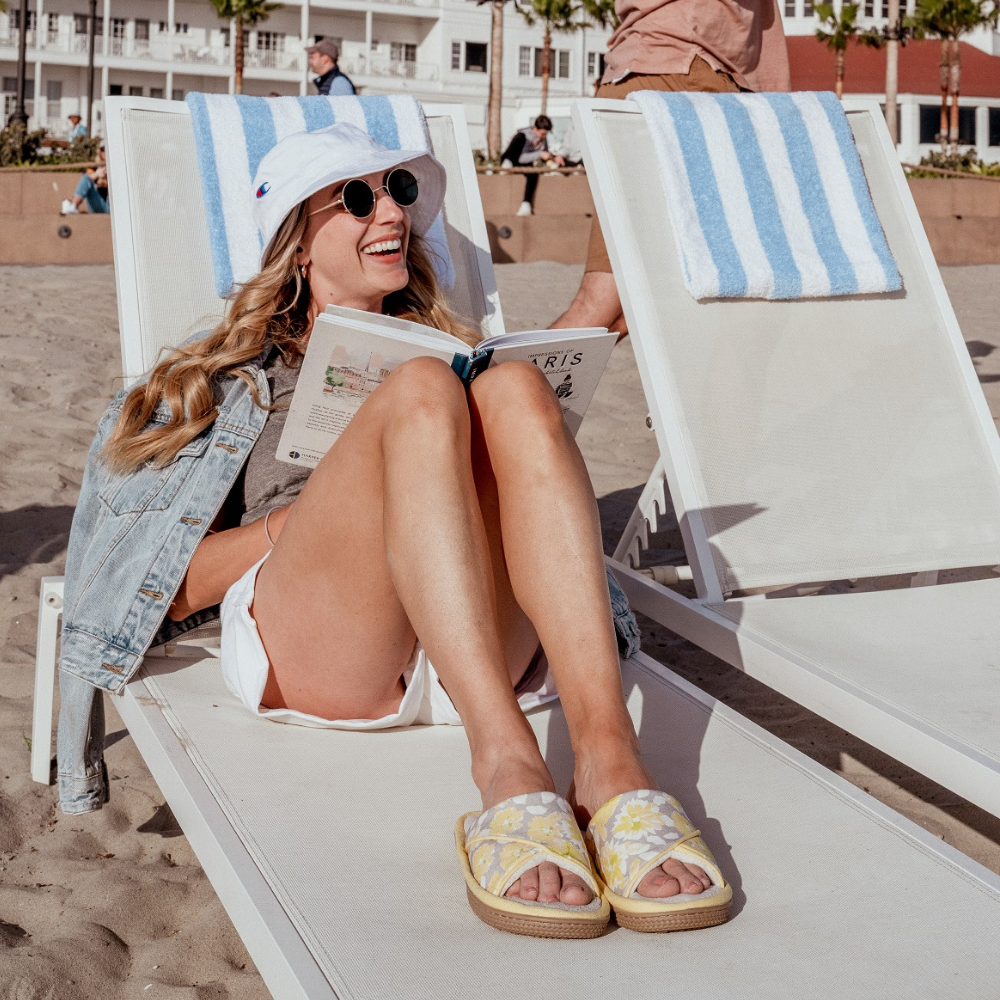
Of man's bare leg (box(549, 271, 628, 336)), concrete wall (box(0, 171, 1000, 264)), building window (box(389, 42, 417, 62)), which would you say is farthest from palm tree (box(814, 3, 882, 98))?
man's bare leg (box(549, 271, 628, 336))

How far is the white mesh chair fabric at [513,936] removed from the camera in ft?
4.36

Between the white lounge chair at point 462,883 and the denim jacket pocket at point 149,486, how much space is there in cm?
29

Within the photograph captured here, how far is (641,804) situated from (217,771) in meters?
0.66

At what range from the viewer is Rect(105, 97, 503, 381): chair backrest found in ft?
9.25

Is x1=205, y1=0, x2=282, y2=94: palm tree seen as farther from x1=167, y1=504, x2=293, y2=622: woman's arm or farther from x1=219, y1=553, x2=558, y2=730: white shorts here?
x1=219, y1=553, x2=558, y2=730: white shorts

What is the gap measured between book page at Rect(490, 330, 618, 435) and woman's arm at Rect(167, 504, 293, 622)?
0.51 metres

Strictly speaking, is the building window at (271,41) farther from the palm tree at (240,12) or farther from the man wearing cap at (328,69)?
the man wearing cap at (328,69)

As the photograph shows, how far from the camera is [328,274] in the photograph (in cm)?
249

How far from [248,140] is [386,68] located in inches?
1529

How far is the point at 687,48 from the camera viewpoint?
12.4 feet

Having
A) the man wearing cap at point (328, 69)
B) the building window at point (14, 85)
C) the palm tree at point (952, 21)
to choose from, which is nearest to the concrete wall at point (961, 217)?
the man wearing cap at point (328, 69)

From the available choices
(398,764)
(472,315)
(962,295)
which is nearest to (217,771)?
(398,764)

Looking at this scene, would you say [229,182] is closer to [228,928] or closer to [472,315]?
[472,315]

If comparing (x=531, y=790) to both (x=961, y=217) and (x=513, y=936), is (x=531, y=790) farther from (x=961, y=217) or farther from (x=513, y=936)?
(x=961, y=217)
